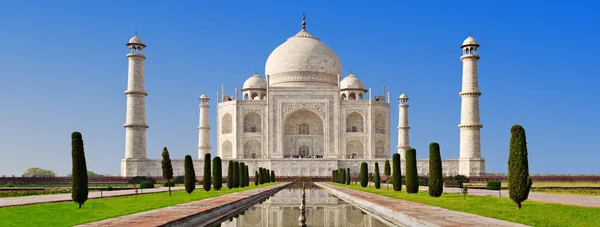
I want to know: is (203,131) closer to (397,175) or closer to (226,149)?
(226,149)

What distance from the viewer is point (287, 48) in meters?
53.3

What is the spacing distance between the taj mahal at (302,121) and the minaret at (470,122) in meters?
0.06

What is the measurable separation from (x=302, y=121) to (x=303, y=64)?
16.5ft

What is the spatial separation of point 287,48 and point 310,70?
3246 mm

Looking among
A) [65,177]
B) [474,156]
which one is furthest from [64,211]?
[474,156]

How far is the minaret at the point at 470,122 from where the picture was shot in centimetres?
3969

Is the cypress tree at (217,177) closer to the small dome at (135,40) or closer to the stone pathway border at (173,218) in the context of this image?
the stone pathway border at (173,218)

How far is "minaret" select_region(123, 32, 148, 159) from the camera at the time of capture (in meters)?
40.9

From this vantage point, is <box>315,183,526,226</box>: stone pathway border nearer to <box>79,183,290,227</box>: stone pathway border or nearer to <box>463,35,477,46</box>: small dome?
<box>79,183,290,227</box>: stone pathway border

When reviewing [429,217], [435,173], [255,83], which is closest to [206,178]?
[435,173]

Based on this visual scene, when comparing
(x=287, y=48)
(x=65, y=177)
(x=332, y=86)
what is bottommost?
(x=65, y=177)

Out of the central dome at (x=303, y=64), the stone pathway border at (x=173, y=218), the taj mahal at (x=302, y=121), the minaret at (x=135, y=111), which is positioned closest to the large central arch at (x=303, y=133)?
the taj mahal at (x=302, y=121)

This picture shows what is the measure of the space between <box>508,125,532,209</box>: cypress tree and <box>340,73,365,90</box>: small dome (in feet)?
125

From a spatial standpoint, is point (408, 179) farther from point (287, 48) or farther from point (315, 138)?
point (287, 48)
